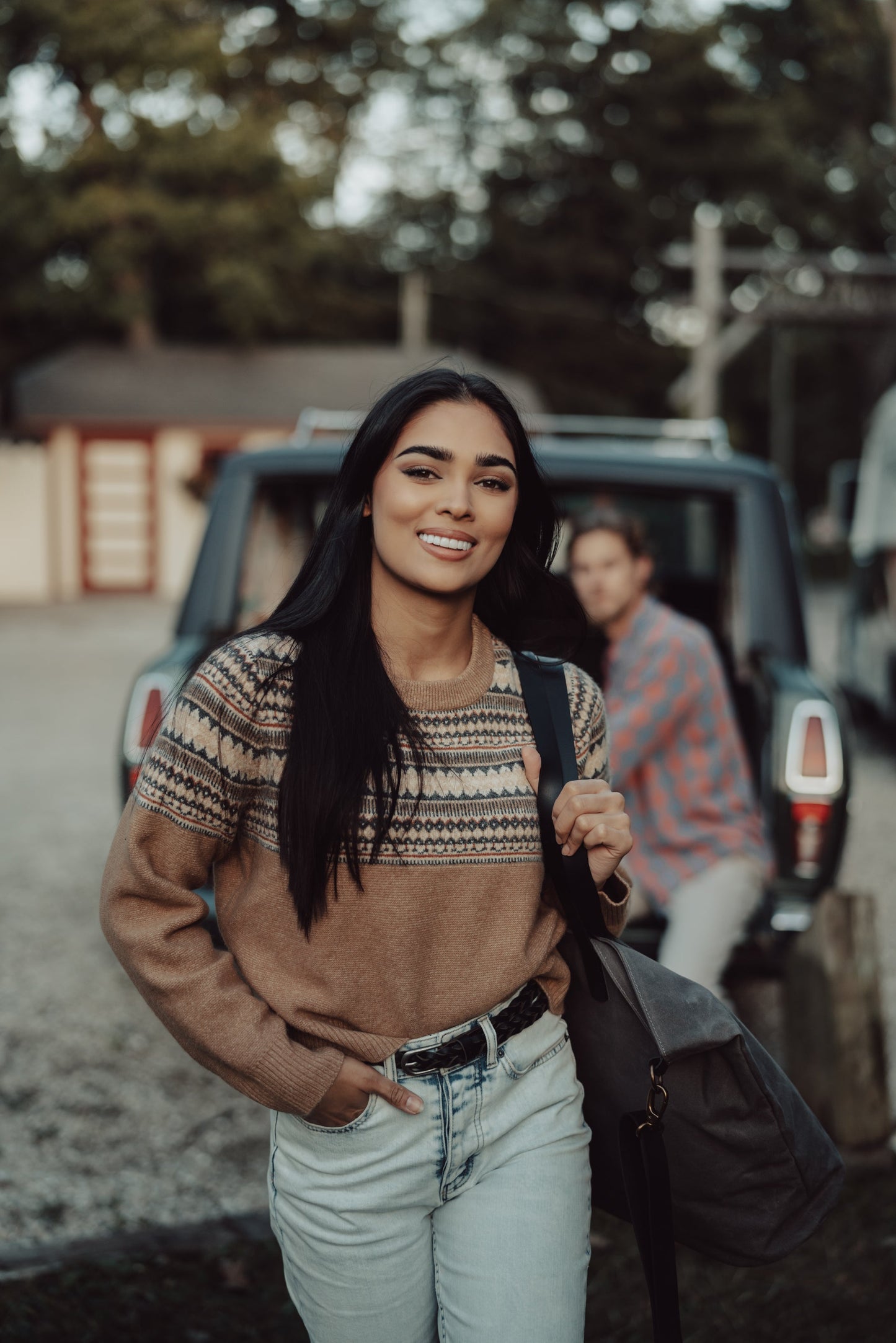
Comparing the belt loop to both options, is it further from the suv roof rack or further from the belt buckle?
the suv roof rack

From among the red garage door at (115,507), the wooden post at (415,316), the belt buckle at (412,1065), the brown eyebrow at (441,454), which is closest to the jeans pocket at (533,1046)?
the belt buckle at (412,1065)

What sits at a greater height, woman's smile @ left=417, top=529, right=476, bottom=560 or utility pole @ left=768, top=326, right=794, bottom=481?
utility pole @ left=768, top=326, right=794, bottom=481

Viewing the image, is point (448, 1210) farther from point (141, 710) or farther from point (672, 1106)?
point (141, 710)

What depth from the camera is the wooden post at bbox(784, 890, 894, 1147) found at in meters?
3.61

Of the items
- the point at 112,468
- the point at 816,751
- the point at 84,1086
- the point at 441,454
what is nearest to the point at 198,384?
the point at 112,468

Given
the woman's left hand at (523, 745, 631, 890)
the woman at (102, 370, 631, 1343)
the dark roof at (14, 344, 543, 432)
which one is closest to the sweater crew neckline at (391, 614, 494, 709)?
the woman at (102, 370, 631, 1343)

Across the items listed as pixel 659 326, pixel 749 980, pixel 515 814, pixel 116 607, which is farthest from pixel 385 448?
pixel 659 326

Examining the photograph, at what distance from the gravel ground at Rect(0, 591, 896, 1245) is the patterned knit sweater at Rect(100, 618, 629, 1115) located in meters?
1.91

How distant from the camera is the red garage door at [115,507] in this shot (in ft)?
86.6

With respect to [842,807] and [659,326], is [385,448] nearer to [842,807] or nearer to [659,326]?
[842,807]

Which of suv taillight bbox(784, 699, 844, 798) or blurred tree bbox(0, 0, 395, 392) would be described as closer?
suv taillight bbox(784, 699, 844, 798)

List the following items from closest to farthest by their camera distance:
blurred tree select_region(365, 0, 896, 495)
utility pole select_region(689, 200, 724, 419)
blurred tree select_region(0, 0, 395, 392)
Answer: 1. utility pole select_region(689, 200, 724, 419)
2. blurred tree select_region(0, 0, 395, 392)
3. blurred tree select_region(365, 0, 896, 495)

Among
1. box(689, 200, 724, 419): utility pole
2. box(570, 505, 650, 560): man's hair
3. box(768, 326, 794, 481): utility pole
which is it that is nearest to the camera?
box(570, 505, 650, 560): man's hair

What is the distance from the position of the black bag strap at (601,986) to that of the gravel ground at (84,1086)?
1.94 m
